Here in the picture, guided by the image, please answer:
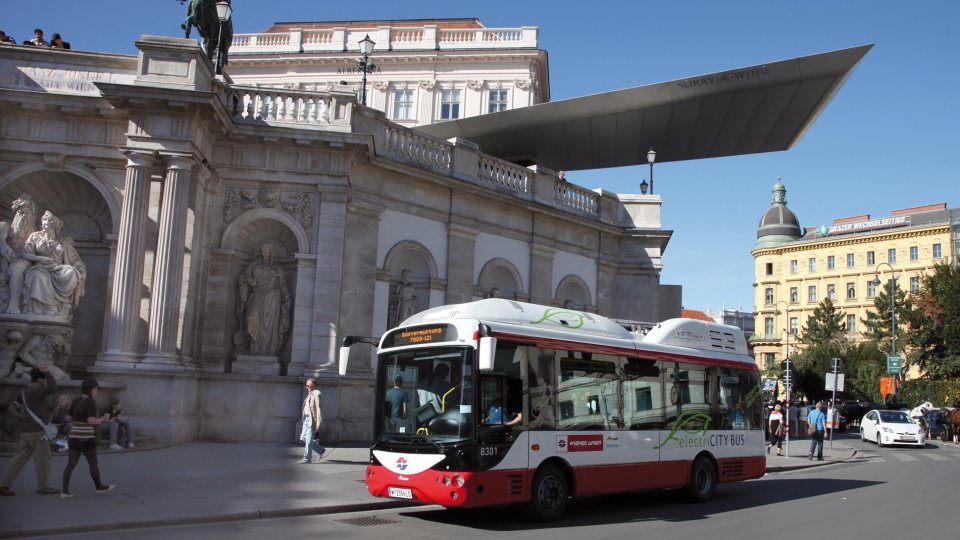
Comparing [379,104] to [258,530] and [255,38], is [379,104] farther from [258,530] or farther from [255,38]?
[258,530]

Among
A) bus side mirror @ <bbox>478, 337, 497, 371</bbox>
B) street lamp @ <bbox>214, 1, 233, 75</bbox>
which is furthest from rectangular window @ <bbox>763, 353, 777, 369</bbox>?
bus side mirror @ <bbox>478, 337, 497, 371</bbox>

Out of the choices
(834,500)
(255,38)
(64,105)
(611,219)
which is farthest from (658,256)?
(255,38)

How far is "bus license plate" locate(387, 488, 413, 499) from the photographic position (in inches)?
426

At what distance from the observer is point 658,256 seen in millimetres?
28188

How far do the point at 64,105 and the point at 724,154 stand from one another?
24.7 metres

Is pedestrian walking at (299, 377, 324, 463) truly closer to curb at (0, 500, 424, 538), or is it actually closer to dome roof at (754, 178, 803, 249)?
curb at (0, 500, 424, 538)

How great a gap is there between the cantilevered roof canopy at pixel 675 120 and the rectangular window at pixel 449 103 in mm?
18170

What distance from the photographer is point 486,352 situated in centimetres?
1022

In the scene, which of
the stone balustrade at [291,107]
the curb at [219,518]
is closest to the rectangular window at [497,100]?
the stone balustrade at [291,107]

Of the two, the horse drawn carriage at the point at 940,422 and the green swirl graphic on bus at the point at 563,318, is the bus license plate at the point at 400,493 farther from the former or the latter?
the horse drawn carriage at the point at 940,422

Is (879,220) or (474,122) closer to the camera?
(474,122)

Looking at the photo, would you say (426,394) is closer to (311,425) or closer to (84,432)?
(84,432)

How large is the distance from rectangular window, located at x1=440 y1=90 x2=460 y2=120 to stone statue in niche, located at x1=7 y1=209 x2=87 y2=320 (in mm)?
35464

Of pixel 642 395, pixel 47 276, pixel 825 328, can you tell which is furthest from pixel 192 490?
pixel 825 328
